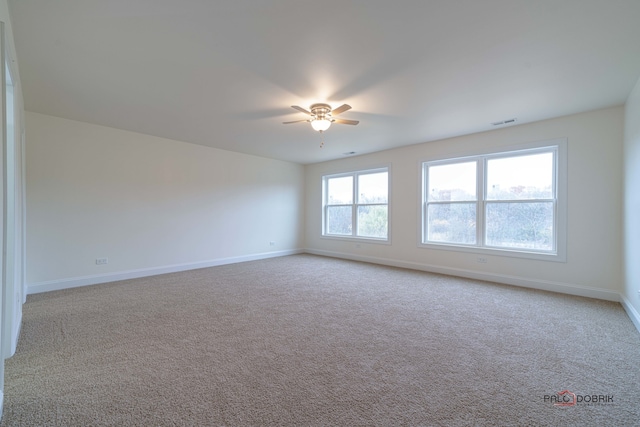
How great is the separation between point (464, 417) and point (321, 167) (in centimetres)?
648

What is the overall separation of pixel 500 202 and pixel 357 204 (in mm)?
3084

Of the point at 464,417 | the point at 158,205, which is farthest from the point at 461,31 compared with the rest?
the point at 158,205

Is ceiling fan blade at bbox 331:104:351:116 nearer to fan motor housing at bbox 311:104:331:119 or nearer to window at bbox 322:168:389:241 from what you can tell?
fan motor housing at bbox 311:104:331:119

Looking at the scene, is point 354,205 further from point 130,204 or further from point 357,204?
point 130,204

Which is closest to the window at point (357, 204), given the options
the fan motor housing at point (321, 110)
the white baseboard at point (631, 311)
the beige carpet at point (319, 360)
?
the beige carpet at point (319, 360)

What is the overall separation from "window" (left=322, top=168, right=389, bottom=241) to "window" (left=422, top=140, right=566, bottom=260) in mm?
1034

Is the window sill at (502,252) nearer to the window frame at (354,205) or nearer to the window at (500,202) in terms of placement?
the window at (500,202)

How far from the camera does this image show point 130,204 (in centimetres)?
477

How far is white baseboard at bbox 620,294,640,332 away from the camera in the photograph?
110 inches

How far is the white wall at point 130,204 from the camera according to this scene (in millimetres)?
3984

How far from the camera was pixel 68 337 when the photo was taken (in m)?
2.56

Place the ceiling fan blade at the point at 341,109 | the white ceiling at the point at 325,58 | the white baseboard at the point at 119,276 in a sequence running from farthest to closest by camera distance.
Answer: the white baseboard at the point at 119,276
the ceiling fan blade at the point at 341,109
the white ceiling at the point at 325,58

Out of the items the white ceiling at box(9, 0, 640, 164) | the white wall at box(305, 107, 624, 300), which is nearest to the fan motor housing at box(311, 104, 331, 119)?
the white ceiling at box(9, 0, 640, 164)

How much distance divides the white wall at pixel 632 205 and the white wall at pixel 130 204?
6239mm
